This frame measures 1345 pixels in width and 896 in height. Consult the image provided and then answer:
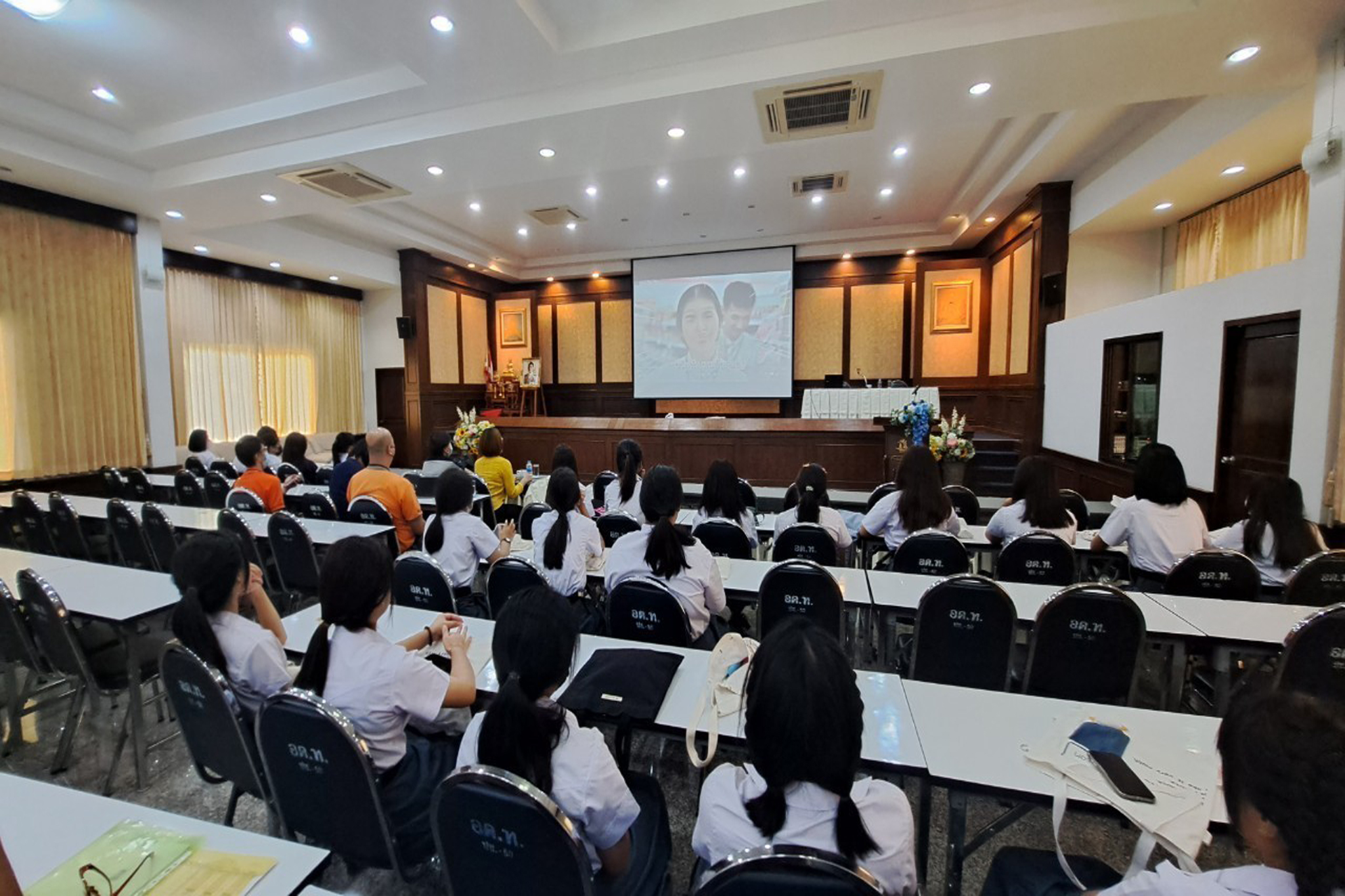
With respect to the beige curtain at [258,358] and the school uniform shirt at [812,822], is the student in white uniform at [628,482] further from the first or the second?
the beige curtain at [258,358]

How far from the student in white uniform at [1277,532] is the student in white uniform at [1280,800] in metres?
2.69

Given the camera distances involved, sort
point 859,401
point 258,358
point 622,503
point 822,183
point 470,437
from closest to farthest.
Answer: point 622,503 → point 822,183 → point 470,437 → point 859,401 → point 258,358

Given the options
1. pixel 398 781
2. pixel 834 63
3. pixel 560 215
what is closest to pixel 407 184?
pixel 560 215

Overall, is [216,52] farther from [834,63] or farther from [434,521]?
[834,63]

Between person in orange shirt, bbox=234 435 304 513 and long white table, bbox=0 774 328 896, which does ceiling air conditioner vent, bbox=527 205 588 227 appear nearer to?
person in orange shirt, bbox=234 435 304 513

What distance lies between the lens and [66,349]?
5801mm

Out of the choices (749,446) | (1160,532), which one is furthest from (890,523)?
(749,446)

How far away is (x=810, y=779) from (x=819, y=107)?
4.51 meters

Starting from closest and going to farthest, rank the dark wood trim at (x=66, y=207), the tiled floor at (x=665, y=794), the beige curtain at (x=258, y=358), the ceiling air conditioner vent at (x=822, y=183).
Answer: the tiled floor at (x=665, y=794) → the dark wood trim at (x=66, y=207) → the ceiling air conditioner vent at (x=822, y=183) → the beige curtain at (x=258, y=358)

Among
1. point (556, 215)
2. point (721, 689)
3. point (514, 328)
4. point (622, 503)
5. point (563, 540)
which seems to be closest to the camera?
point (721, 689)

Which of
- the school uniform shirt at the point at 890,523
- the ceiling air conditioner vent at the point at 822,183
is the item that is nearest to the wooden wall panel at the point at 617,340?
the ceiling air conditioner vent at the point at 822,183

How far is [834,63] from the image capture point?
12.0ft

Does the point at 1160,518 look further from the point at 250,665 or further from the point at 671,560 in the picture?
the point at 250,665

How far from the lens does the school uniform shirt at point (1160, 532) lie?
2936 mm
